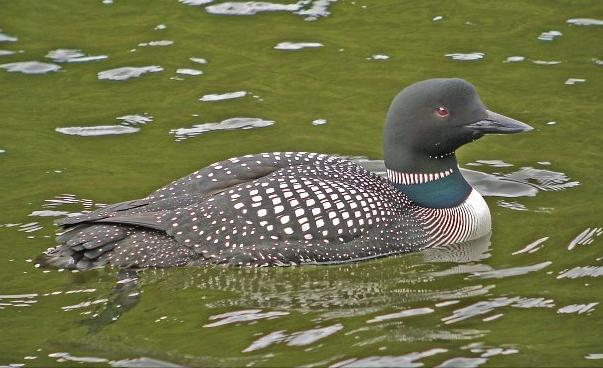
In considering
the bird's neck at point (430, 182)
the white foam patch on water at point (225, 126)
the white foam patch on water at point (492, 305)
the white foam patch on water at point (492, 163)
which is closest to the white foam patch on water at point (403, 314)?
the white foam patch on water at point (492, 305)

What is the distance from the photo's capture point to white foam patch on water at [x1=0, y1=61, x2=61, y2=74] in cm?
1049

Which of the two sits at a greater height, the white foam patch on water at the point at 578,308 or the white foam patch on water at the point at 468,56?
the white foam patch on water at the point at 468,56

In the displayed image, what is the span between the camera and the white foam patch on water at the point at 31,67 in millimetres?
10492

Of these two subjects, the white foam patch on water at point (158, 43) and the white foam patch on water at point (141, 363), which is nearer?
the white foam patch on water at point (141, 363)

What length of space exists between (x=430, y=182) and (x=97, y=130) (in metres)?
2.82

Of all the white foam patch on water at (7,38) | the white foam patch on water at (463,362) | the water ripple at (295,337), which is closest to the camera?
the white foam patch on water at (463,362)

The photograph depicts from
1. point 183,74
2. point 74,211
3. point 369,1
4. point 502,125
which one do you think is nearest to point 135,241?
point 74,211

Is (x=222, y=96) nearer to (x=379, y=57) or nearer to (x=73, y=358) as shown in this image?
(x=379, y=57)

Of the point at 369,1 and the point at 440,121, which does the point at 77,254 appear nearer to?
the point at 440,121

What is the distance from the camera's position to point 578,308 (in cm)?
661

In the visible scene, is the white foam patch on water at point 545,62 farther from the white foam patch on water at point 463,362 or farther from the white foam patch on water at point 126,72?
A: the white foam patch on water at point 463,362

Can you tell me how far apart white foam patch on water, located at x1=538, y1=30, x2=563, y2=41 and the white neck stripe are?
3.15 metres

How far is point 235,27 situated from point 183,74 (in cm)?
104

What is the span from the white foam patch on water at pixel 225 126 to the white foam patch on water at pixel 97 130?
35cm
